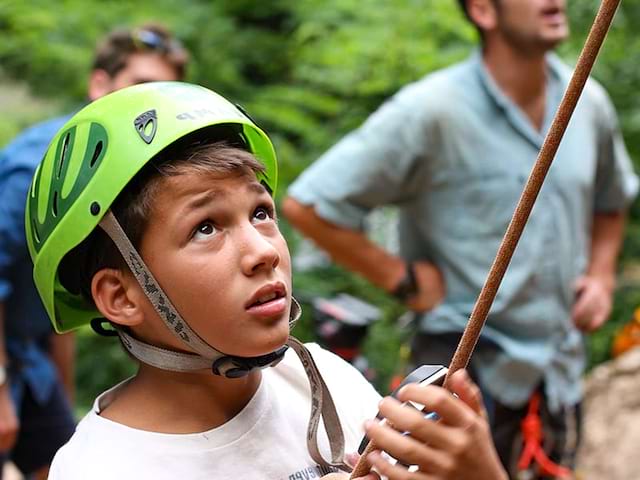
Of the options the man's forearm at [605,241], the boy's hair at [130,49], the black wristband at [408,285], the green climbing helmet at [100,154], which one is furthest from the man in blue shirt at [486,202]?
the green climbing helmet at [100,154]

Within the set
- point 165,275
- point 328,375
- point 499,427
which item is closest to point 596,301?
point 499,427

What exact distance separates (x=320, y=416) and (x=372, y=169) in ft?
7.24

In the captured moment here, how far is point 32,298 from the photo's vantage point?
4707 mm

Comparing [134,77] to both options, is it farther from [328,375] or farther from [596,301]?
[328,375]

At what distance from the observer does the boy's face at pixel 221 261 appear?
2.13 metres

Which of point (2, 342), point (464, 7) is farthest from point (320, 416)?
point (464, 7)

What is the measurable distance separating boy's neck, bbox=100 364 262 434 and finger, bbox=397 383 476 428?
574 millimetres

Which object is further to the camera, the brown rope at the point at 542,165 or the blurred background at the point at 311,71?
the blurred background at the point at 311,71

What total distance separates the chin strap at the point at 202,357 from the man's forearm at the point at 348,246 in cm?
226

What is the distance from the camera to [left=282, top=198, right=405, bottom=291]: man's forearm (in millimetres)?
4613

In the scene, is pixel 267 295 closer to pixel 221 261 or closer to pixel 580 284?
pixel 221 261

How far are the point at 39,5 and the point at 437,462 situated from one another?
6.73 metres

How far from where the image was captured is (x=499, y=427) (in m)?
4.55

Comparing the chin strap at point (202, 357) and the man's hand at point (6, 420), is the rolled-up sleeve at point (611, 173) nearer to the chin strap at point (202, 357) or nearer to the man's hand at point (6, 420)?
the man's hand at point (6, 420)
